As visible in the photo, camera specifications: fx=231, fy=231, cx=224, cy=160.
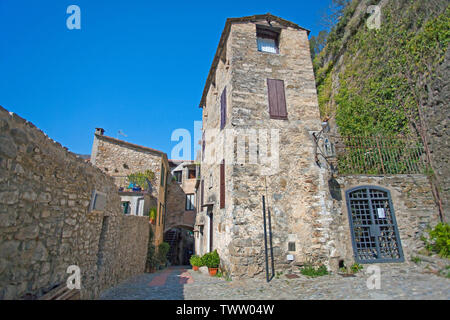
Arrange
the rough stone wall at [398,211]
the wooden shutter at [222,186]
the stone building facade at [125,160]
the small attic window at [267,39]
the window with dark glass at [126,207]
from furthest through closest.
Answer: the stone building facade at [125,160], the window with dark glass at [126,207], the small attic window at [267,39], the wooden shutter at [222,186], the rough stone wall at [398,211]

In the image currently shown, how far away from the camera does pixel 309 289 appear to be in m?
5.65

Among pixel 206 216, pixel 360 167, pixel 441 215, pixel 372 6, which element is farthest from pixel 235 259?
pixel 372 6

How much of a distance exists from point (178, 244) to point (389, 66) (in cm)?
2214

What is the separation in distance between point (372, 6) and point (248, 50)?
8.38 m

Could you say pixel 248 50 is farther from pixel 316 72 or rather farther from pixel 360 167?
pixel 316 72

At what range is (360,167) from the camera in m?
9.49

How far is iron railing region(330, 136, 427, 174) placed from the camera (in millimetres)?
8633

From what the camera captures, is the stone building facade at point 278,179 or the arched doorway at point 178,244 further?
the arched doorway at point 178,244

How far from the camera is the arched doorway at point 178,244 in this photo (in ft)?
73.7

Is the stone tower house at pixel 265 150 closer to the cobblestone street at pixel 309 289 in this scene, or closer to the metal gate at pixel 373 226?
the cobblestone street at pixel 309 289

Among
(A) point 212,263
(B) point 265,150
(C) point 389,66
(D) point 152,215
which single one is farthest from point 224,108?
(D) point 152,215

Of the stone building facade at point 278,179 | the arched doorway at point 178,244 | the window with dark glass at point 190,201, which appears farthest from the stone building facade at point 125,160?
the arched doorway at point 178,244

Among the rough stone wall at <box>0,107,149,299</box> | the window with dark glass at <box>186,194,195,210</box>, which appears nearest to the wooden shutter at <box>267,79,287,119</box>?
the rough stone wall at <box>0,107,149,299</box>

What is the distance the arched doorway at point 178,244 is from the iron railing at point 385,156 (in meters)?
16.0
